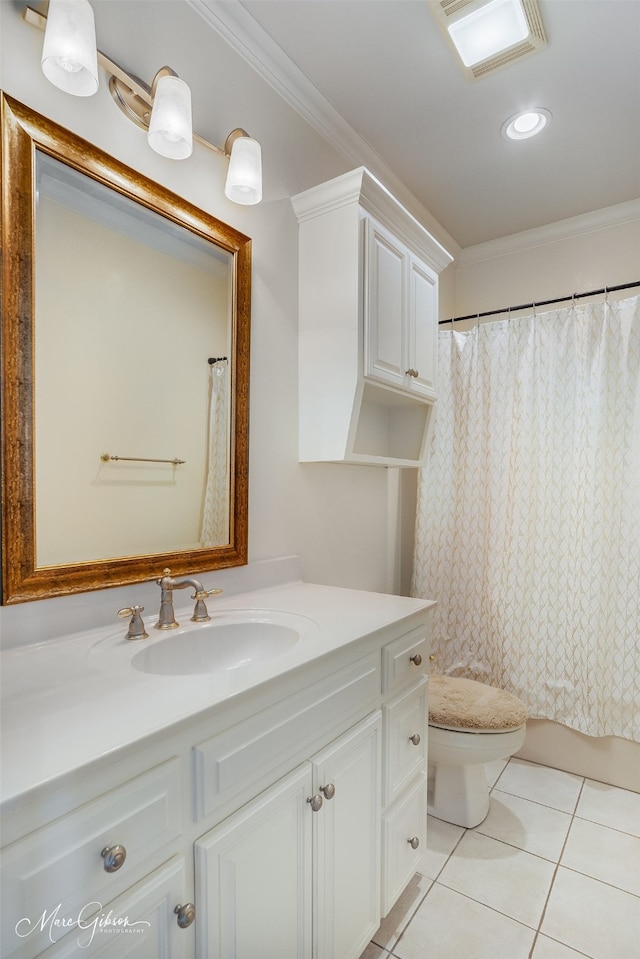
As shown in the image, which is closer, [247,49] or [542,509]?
[247,49]

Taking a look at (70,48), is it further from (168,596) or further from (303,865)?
(303,865)

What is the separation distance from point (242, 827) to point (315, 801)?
21 centimetres

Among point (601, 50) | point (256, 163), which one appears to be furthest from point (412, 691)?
point (601, 50)

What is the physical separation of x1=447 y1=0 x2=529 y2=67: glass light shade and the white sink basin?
1837mm

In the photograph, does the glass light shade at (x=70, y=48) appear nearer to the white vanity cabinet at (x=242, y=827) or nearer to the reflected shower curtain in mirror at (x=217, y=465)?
the reflected shower curtain in mirror at (x=217, y=465)

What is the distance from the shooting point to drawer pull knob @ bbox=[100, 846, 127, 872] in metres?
0.62

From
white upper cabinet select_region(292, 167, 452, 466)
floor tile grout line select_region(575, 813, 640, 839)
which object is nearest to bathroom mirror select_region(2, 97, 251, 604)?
white upper cabinet select_region(292, 167, 452, 466)

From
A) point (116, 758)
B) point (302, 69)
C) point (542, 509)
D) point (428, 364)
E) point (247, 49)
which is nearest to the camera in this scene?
point (116, 758)

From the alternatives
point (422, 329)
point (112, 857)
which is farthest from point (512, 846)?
point (422, 329)

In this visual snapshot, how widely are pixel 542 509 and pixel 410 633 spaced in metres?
1.15

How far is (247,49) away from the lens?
152 centimetres

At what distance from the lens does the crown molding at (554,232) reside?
244 cm

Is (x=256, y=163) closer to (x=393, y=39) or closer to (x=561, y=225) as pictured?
(x=393, y=39)

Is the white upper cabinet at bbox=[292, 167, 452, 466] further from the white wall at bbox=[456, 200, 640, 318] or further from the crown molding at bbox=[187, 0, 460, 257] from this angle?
the white wall at bbox=[456, 200, 640, 318]
